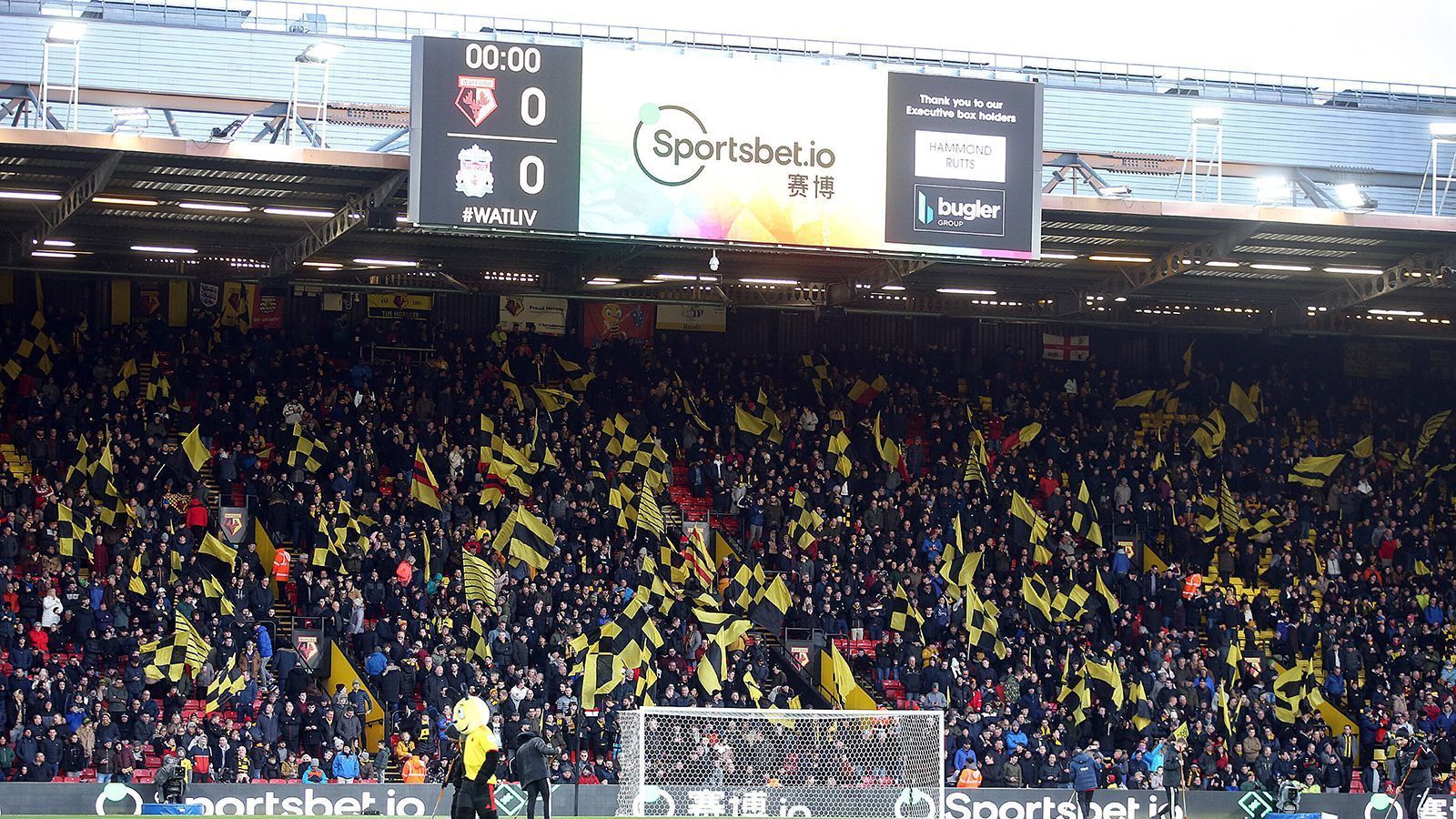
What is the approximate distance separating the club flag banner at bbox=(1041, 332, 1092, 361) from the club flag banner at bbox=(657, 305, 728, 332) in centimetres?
764

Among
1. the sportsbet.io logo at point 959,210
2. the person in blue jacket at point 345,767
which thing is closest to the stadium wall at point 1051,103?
the sportsbet.io logo at point 959,210

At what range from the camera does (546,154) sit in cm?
2988

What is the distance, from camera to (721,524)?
40.7 meters

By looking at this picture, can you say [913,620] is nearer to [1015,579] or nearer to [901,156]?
[1015,579]

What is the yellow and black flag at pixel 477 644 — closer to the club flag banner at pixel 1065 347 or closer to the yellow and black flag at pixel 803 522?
the yellow and black flag at pixel 803 522

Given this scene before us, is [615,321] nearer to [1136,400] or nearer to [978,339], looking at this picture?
[978,339]

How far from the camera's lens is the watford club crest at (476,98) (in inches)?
1156

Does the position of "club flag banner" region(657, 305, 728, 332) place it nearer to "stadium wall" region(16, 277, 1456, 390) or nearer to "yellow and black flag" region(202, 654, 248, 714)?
"stadium wall" region(16, 277, 1456, 390)

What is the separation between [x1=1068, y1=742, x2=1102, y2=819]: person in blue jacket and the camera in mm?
32250

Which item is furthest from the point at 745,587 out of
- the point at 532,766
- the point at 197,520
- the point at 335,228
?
the point at 532,766

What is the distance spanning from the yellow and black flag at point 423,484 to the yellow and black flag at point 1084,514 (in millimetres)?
13440

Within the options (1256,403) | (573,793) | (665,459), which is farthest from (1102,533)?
(573,793)

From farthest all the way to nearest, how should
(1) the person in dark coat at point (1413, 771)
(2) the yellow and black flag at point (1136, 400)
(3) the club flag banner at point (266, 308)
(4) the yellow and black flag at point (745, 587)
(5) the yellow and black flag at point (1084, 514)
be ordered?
(2) the yellow and black flag at point (1136, 400)
(5) the yellow and black flag at point (1084, 514)
(3) the club flag banner at point (266, 308)
(4) the yellow and black flag at point (745, 587)
(1) the person in dark coat at point (1413, 771)

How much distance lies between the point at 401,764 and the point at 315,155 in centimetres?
988
